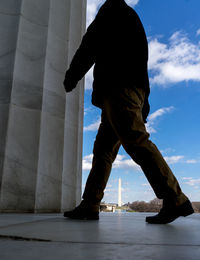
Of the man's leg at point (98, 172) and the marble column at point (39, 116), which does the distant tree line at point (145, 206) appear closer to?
the marble column at point (39, 116)

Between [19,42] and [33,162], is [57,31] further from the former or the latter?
[33,162]

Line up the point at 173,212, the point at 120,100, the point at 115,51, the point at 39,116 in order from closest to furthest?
the point at 173,212, the point at 120,100, the point at 115,51, the point at 39,116

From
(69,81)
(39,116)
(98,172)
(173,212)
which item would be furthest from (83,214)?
(39,116)

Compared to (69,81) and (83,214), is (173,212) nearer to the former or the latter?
(83,214)

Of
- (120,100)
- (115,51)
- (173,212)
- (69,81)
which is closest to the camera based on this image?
(173,212)

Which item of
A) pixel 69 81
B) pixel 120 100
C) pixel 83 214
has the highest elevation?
pixel 69 81

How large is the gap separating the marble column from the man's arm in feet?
5.42

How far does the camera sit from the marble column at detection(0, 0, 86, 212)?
3.50 metres

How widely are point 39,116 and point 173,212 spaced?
2.54m

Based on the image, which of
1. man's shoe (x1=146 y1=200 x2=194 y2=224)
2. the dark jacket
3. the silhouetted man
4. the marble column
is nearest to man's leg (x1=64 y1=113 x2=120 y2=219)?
the silhouetted man

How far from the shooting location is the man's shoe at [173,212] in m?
1.83

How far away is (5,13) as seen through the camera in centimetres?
405

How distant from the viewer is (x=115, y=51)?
2.16 metres

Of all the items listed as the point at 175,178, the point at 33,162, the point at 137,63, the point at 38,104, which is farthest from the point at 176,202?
the point at 38,104
